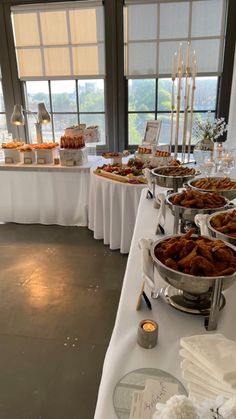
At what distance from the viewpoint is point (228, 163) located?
6.39 ft

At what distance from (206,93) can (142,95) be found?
0.71 m

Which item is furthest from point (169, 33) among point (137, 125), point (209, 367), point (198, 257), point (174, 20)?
point (209, 367)

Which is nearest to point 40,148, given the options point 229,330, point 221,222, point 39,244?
point 39,244

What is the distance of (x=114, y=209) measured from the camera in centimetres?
238

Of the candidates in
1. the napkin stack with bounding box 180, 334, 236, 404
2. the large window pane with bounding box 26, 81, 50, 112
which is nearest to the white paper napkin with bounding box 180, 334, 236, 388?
the napkin stack with bounding box 180, 334, 236, 404

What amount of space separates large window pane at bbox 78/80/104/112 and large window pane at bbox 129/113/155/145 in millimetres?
392

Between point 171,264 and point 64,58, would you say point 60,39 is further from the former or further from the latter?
point 171,264

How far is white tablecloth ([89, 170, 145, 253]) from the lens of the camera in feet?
7.52

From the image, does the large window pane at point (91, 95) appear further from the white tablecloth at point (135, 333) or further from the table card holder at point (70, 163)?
the white tablecloth at point (135, 333)

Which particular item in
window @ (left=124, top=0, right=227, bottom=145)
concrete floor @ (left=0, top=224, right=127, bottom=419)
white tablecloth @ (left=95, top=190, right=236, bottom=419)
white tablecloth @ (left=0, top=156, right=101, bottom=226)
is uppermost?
window @ (left=124, top=0, right=227, bottom=145)

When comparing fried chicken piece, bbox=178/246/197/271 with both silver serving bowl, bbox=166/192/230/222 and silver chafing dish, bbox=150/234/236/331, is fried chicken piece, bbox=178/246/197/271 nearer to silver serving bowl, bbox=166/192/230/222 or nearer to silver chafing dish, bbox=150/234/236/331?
silver chafing dish, bbox=150/234/236/331

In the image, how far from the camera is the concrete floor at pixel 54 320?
4.18ft

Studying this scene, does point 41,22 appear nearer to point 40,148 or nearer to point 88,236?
point 40,148

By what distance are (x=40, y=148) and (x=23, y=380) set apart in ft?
6.75
